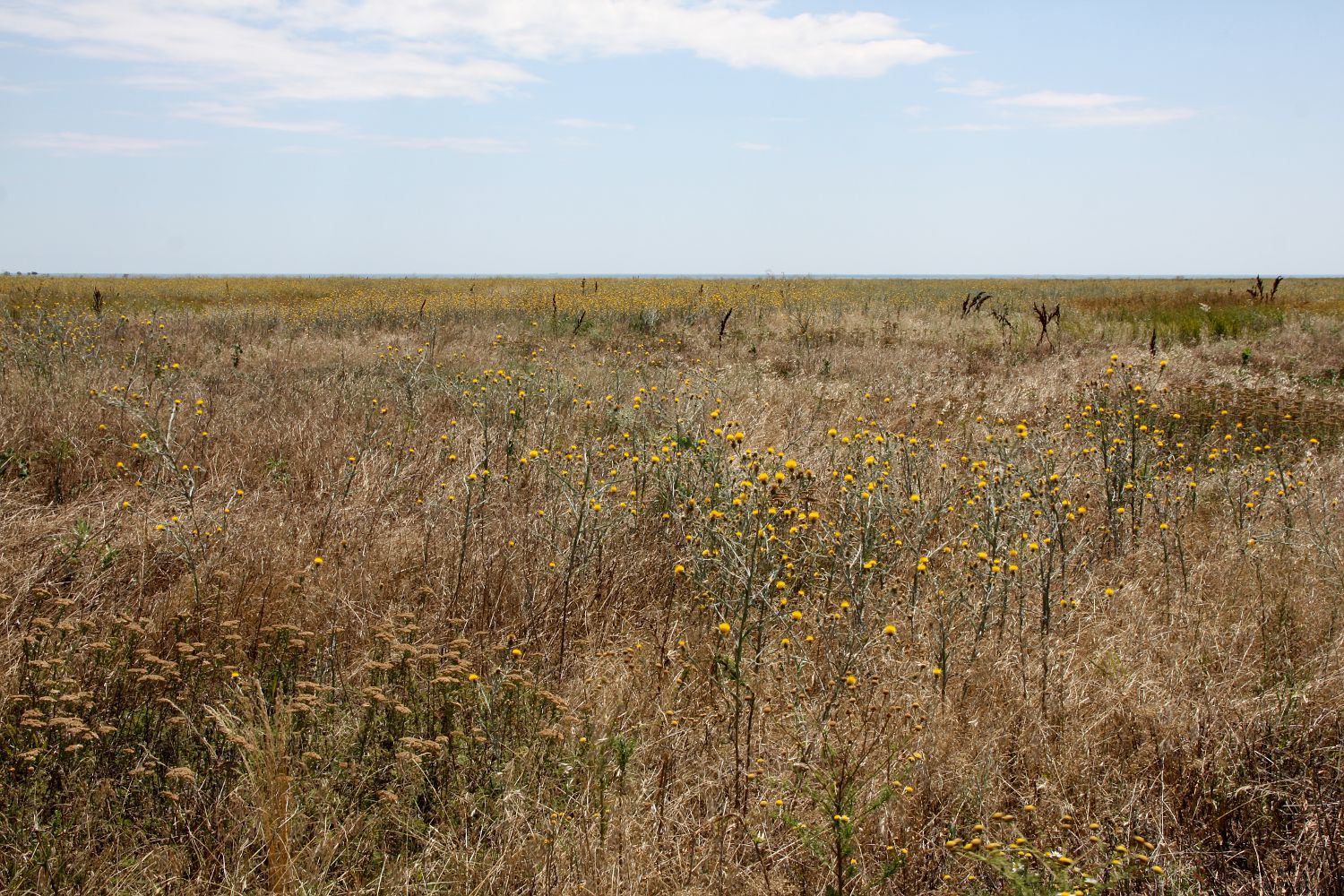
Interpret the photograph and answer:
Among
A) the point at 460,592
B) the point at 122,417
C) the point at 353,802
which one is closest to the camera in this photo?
the point at 353,802

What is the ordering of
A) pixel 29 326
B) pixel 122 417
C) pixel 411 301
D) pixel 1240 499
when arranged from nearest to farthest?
pixel 1240 499
pixel 122 417
pixel 29 326
pixel 411 301

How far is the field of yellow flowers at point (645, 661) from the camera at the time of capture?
2.15 m

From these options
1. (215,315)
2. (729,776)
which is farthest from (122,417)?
(215,315)

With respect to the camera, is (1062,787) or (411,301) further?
(411,301)

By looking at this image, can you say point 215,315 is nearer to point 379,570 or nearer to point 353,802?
point 379,570

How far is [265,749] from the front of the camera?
2312 millimetres

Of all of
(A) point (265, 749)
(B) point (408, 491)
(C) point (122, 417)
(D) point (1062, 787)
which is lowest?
(D) point (1062, 787)

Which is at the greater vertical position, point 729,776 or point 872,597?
point 872,597

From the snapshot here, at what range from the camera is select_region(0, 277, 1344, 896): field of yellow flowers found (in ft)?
7.06

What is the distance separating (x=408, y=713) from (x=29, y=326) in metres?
10.8

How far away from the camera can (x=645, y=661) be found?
3.23 meters

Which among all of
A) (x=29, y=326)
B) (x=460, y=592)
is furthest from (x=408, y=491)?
(x=29, y=326)

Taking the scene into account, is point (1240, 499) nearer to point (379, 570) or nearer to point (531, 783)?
point (531, 783)

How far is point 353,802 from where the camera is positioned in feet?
7.50
